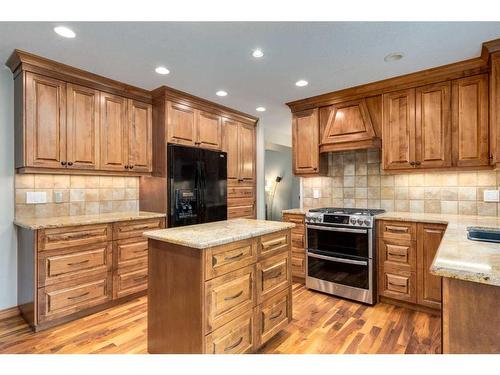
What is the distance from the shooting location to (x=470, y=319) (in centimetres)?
103

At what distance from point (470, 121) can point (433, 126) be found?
0.97 feet

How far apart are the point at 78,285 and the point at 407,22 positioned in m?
3.38

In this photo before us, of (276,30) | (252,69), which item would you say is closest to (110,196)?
(252,69)

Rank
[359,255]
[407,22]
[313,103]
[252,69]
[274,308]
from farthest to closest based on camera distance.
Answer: [313,103], [359,255], [252,69], [274,308], [407,22]

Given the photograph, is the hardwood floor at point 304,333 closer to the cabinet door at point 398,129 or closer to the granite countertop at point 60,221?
the granite countertop at point 60,221

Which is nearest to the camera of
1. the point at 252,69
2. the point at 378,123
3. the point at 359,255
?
the point at 252,69

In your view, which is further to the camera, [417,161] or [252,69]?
[417,161]

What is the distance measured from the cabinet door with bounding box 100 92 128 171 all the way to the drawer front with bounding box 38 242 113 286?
901 mm

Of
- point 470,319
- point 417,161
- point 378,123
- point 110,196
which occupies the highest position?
point 378,123

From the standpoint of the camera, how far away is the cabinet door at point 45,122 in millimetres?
2396

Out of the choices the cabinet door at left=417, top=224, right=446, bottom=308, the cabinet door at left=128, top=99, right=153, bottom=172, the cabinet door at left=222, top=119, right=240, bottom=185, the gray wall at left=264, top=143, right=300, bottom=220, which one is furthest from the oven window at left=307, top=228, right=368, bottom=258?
the gray wall at left=264, top=143, right=300, bottom=220

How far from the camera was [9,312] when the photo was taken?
2.52 metres

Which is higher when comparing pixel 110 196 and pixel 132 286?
pixel 110 196

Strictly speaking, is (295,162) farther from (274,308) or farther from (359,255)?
(274,308)
